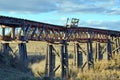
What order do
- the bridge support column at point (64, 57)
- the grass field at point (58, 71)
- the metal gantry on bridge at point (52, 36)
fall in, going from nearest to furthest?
1. the grass field at point (58, 71)
2. the metal gantry on bridge at point (52, 36)
3. the bridge support column at point (64, 57)

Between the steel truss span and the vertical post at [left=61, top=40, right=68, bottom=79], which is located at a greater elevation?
the steel truss span

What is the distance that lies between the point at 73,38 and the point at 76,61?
3.95m

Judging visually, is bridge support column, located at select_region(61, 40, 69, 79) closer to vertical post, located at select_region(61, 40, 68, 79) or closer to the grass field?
vertical post, located at select_region(61, 40, 68, 79)

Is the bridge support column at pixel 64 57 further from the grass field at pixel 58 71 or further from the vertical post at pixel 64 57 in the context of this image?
the grass field at pixel 58 71

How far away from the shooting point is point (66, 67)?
37094 mm

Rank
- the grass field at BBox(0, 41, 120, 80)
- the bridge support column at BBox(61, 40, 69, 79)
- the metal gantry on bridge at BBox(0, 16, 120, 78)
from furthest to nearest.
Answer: the bridge support column at BBox(61, 40, 69, 79), the metal gantry on bridge at BBox(0, 16, 120, 78), the grass field at BBox(0, 41, 120, 80)

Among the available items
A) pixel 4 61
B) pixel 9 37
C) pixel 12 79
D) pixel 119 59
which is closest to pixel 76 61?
pixel 119 59

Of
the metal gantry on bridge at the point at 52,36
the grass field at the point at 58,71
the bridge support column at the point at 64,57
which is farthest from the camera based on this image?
the bridge support column at the point at 64,57

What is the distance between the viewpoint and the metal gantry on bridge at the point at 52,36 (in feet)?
97.8

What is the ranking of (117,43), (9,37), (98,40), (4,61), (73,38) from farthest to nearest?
(117,43), (98,40), (73,38), (9,37), (4,61)

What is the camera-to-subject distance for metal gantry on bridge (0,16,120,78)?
2981 cm

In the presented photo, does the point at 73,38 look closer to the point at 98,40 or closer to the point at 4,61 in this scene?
the point at 98,40

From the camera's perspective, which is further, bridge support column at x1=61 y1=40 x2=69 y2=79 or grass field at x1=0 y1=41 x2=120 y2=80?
bridge support column at x1=61 y1=40 x2=69 y2=79

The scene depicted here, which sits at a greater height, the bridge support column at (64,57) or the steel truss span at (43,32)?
the steel truss span at (43,32)
